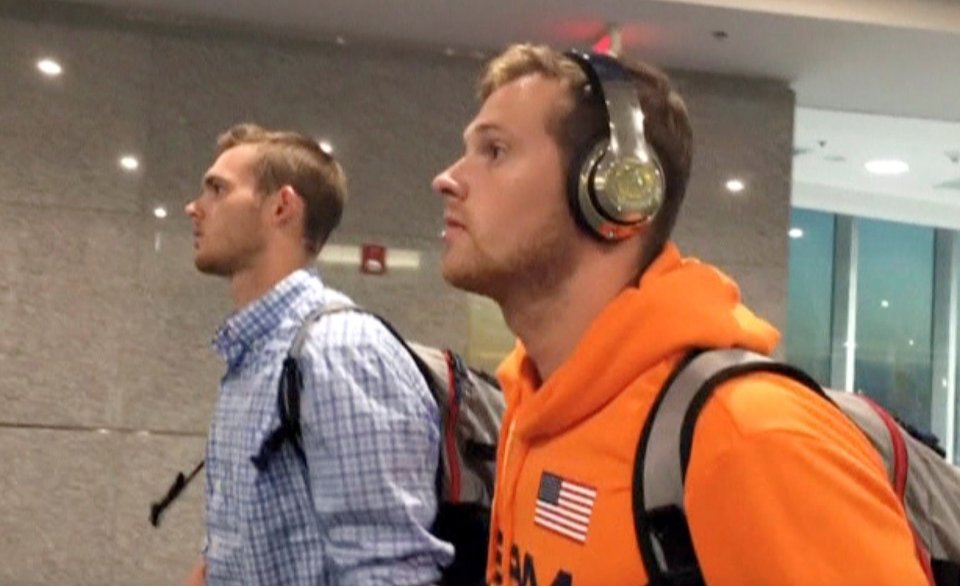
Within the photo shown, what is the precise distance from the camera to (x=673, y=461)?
131 cm

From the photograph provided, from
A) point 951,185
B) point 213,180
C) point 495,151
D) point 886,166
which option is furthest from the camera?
point 951,185

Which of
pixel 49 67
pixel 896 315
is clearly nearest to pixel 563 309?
pixel 49 67

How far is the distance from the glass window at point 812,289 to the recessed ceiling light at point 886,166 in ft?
2.43

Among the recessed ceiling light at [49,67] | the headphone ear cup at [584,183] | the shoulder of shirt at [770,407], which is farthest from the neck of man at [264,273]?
the recessed ceiling light at [49,67]

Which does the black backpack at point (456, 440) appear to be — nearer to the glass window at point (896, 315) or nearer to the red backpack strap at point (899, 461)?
the red backpack strap at point (899, 461)

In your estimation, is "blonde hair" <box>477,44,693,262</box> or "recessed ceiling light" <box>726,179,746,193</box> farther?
"recessed ceiling light" <box>726,179,746,193</box>

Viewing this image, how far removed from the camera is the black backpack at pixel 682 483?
4.25 ft

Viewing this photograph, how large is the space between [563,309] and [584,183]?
16cm

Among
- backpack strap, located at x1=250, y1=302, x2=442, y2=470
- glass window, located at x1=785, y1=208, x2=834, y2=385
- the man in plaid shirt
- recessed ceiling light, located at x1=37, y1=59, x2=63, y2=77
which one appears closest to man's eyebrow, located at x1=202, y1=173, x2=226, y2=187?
the man in plaid shirt

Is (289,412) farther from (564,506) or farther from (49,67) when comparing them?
(49,67)

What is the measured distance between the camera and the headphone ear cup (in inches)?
62.9

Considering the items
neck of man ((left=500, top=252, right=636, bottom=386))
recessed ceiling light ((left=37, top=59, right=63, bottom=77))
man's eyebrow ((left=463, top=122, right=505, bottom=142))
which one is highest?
recessed ceiling light ((left=37, top=59, right=63, bottom=77))

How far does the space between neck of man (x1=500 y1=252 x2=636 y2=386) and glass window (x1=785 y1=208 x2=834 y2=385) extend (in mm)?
7648

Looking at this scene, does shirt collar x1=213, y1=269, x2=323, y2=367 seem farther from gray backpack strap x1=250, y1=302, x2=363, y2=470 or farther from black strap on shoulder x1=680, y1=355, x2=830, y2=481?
black strap on shoulder x1=680, y1=355, x2=830, y2=481
